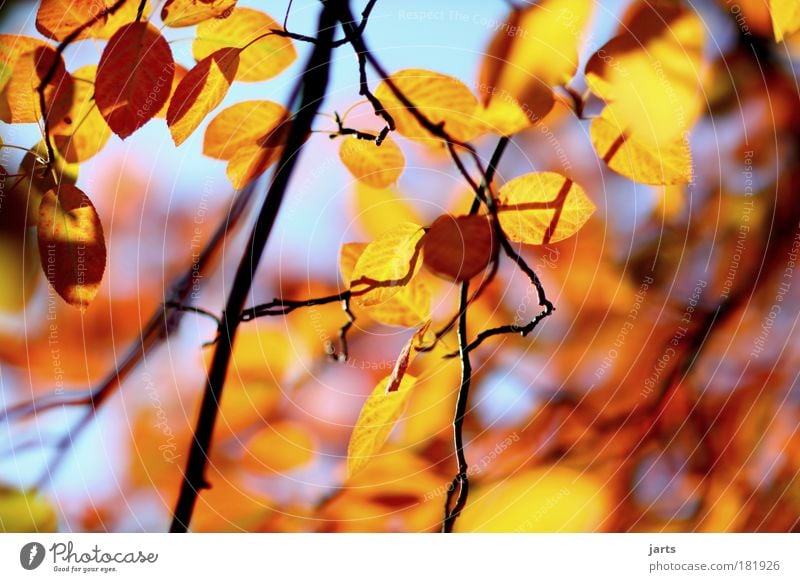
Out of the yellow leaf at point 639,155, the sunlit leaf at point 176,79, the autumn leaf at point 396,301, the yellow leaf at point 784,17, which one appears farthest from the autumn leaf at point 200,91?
the yellow leaf at point 784,17

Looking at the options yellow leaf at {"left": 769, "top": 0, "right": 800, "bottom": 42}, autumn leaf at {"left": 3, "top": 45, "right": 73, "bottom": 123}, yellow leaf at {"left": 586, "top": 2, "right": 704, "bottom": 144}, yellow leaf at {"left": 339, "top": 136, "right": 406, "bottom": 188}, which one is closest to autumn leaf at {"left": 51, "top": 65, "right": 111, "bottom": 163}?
autumn leaf at {"left": 3, "top": 45, "right": 73, "bottom": 123}

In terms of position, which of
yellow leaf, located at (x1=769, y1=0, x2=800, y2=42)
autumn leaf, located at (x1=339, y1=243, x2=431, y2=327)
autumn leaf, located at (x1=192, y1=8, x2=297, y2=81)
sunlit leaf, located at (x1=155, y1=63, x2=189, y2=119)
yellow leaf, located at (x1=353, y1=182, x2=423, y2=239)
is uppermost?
yellow leaf, located at (x1=769, y1=0, x2=800, y2=42)

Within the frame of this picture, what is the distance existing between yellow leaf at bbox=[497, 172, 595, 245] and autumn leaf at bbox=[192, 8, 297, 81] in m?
0.15

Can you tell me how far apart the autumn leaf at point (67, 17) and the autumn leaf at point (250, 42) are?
59 millimetres

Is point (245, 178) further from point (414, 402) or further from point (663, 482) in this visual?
point (663, 482)

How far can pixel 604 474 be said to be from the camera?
1.37 ft

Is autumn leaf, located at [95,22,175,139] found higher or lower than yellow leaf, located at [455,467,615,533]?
higher

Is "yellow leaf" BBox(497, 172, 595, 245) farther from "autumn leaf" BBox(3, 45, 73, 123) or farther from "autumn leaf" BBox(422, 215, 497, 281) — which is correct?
"autumn leaf" BBox(3, 45, 73, 123)

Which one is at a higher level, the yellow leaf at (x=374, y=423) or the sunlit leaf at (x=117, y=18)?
the sunlit leaf at (x=117, y=18)

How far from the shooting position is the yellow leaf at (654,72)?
40 centimetres

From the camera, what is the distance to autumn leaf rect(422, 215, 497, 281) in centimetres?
40

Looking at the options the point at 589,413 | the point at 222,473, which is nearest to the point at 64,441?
the point at 222,473

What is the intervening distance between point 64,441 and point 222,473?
0.31 ft

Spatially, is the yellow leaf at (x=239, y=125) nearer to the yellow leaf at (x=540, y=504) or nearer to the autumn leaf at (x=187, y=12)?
the autumn leaf at (x=187, y=12)
